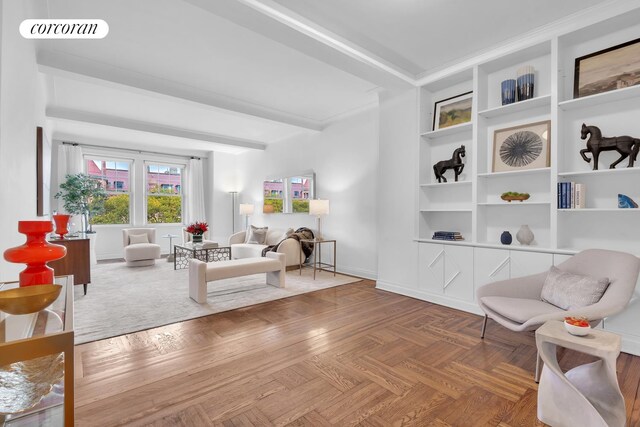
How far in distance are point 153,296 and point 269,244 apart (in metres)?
2.82

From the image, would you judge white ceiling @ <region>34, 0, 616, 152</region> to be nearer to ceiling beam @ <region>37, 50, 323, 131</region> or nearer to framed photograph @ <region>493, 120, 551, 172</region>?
ceiling beam @ <region>37, 50, 323, 131</region>

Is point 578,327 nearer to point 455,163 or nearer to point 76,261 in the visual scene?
point 455,163

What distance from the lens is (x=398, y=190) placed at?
4312 mm

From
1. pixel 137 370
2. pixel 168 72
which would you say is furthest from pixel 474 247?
pixel 168 72

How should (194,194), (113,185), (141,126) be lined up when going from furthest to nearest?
(194,194)
(113,185)
(141,126)

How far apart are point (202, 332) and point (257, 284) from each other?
1828 millimetres

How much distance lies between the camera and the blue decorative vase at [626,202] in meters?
2.61

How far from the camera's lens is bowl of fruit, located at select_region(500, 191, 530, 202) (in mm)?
3256

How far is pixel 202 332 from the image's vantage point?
9.46 ft

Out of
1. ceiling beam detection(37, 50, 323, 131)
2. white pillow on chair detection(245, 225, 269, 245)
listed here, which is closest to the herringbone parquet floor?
ceiling beam detection(37, 50, 323, 131)

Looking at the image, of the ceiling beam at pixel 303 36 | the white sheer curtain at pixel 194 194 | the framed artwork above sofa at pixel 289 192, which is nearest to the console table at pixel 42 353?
the ceiling beam at pixel 303 36

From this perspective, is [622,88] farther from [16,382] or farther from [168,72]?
[168,72]

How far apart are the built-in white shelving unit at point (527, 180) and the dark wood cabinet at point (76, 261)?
4.32 m

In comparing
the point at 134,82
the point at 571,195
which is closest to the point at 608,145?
the point at 571,195
